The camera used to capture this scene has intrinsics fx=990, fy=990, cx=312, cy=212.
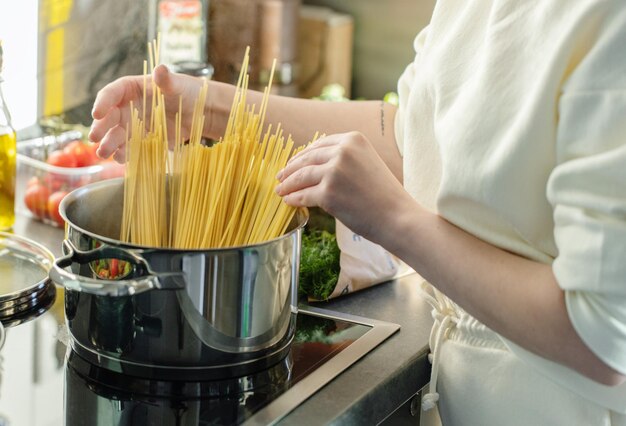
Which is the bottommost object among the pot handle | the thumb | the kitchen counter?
the kitchen counter

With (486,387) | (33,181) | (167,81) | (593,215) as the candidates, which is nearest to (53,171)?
(33,181)

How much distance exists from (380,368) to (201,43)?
1296 millimetres

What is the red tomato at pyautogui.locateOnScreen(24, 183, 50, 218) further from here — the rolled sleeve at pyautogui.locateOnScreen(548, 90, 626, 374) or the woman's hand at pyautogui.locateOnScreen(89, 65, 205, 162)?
the rolled sleeve at pyautogui.locateOnScreen(548, 90, 626, 374)

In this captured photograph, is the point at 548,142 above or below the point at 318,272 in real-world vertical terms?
above

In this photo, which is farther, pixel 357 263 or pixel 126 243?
pixel 357 263

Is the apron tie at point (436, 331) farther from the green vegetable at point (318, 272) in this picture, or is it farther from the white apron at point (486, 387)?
the green vegetable at point (318, 272)

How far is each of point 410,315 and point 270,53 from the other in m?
1.65

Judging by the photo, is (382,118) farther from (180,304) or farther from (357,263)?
(180,304)

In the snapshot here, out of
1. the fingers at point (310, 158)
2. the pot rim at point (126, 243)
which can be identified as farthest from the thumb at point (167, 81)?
the fingers at point (310, 158)

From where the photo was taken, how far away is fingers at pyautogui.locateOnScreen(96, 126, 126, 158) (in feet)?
3.86

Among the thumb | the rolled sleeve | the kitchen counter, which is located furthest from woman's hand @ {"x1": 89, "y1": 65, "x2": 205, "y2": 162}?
the rolled sleeve

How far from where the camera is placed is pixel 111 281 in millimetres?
934

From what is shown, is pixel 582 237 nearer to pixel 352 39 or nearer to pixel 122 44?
pixel 122 44

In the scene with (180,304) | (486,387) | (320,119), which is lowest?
(486,387)
